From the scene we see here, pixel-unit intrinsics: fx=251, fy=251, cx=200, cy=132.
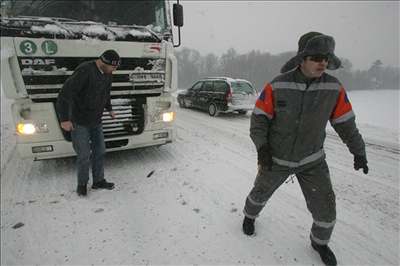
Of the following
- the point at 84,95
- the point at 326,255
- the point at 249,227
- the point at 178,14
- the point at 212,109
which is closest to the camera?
the point at 326,255

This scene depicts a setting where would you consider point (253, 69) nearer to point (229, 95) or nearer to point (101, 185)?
point (229, 95)

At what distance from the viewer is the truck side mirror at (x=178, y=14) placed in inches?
177

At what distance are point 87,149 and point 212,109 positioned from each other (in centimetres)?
705

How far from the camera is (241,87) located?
32.0ft

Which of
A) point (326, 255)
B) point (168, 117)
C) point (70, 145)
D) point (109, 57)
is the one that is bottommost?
point (326, 255)

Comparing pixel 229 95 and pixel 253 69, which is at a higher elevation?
pixel 253 69

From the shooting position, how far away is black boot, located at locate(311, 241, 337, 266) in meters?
2.30

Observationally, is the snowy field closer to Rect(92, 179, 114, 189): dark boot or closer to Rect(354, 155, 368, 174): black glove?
Rect(92, 179, 114, 189): dark boot

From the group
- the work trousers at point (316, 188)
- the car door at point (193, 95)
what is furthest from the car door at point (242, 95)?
the work trousers at point (316, 188)

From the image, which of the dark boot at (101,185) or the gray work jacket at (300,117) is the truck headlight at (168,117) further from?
the gray work jacket at (300,117)

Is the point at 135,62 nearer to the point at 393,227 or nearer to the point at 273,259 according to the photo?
the point at 273,259

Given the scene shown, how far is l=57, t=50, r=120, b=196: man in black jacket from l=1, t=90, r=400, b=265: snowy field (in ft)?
2.00

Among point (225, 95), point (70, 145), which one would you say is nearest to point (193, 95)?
point (225, 95)

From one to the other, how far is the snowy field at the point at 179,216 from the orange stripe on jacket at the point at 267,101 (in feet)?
4.65
